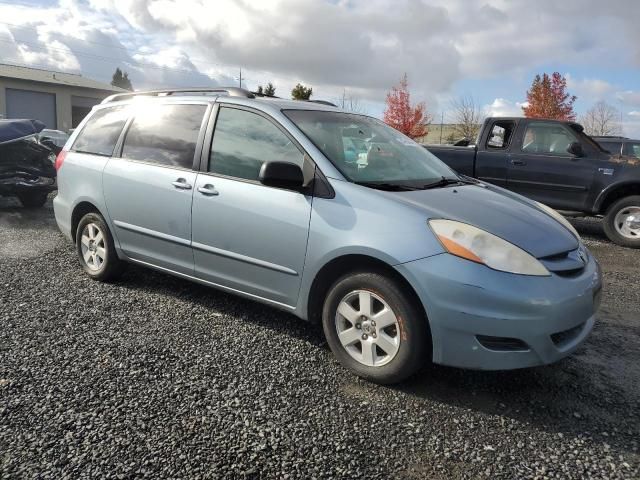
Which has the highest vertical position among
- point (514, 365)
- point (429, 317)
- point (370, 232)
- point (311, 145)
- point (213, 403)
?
point (311, 145)

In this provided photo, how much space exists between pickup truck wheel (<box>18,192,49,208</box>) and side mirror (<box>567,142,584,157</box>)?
28.0 feet

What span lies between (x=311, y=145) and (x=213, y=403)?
172cm

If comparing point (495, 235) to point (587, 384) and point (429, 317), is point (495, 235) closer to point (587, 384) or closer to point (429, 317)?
point (429, 317)

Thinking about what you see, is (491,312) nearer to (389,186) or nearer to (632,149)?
(389,186)

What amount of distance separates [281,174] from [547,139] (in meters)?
6.26

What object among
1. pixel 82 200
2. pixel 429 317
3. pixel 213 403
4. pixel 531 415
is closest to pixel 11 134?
pixel 82 200

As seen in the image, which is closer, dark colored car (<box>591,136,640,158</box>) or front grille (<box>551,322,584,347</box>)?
front grille (<box>551,322,584,347</box>)

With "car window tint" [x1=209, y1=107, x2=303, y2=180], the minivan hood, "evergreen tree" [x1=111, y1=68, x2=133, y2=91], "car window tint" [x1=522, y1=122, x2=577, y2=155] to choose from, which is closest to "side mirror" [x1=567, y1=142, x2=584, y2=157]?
"car window tint" [x1=522, y1=122, x2=577, y2=155]

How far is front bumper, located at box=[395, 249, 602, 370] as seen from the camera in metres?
2.73

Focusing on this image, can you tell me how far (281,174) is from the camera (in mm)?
3264

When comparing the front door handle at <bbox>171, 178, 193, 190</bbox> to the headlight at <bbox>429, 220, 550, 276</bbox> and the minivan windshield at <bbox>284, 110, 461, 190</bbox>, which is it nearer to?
the minivan windshield at <bbox>284, 110, 461, 190</bbox>

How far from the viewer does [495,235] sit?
2.91 metres

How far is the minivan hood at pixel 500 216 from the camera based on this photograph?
2.98 meters

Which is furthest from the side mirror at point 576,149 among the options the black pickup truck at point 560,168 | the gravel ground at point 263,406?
the gravel ground at point 263,406
